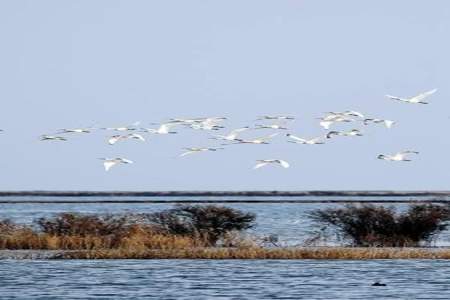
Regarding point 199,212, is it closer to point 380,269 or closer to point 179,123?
point 179,123

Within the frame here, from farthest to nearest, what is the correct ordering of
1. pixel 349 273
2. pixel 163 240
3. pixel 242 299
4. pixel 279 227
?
pixel 279 227 < pixel 163 240 < pixel 349 273 < pixel 242 299

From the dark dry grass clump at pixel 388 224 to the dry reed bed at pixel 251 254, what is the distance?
9.41ft

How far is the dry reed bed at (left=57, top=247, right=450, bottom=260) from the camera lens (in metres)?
47.2

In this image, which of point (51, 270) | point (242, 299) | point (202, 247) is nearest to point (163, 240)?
point (202, 247)

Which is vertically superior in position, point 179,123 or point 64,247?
point 179,123

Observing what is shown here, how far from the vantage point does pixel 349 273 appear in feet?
144

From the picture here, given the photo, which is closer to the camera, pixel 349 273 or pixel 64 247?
pixel 349 273

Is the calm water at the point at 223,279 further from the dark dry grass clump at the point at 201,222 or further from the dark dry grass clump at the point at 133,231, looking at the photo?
the dark dry grass clump at the point at 201,222

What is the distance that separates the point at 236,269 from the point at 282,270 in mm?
1107

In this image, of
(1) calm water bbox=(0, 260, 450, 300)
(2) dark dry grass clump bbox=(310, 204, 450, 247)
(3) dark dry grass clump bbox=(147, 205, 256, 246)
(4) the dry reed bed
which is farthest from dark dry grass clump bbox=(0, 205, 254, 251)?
(2) dark dry grass clump bbox=(310, 204, 450, 247)

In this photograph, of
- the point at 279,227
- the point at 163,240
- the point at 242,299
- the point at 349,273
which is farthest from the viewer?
the point at 279,227

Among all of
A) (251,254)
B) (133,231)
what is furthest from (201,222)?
(251,254)

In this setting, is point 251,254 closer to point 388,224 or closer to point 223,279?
point 223,279

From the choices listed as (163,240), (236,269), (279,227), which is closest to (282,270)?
(236,269)
